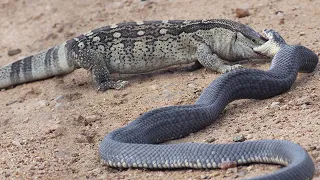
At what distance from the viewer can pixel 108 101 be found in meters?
9.81

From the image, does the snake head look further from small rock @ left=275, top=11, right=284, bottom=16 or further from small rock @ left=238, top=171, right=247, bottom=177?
small rock @ left=238, top=171, right=247, bottom=177

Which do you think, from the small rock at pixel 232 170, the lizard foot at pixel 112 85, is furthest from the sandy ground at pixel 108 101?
the lizard foot at pixel 112 85

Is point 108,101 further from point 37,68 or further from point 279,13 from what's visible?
point 279,13

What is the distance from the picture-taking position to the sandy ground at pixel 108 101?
7344mm

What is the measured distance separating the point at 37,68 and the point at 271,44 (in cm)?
354

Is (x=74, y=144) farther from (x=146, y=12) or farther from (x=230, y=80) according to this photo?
(x=146, y=12)

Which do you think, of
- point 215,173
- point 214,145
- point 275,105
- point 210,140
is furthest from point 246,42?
point 215,173

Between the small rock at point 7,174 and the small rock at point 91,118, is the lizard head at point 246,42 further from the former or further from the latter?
the small rock at point 7,174

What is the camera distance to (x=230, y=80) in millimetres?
8469

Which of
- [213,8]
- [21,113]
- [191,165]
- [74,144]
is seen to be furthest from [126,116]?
[213,8]

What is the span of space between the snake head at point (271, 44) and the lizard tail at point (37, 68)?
109 inches

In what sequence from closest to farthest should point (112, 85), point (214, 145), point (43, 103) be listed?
point (214, 145)
point (43, 103)
point (112, 85)

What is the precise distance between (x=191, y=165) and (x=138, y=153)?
56cm

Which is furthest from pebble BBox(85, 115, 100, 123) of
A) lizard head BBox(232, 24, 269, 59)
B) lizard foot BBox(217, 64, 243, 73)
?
lizard head BBox(232, 24, 269, 59)
